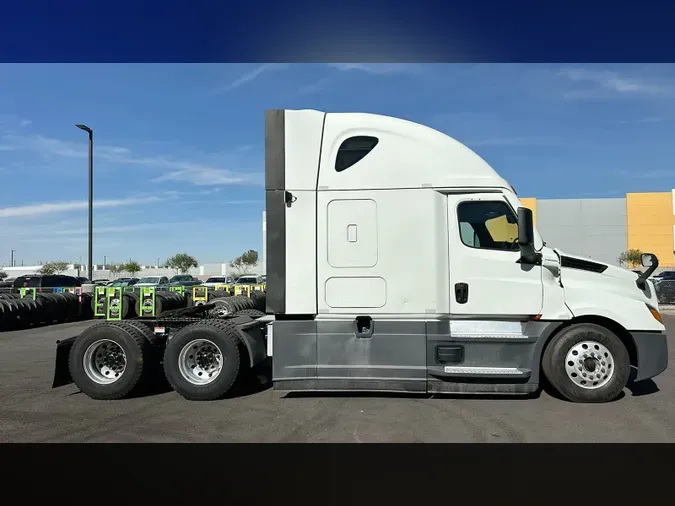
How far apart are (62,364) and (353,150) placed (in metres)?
5.22

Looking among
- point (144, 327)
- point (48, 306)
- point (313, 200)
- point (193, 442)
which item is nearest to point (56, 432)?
point (193, 442)

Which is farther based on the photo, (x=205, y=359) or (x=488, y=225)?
(x=205, y=359)

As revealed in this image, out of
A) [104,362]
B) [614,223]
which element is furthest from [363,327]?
[614,223]

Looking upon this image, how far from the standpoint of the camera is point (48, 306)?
754 inches

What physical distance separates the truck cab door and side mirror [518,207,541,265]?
0.08 metres

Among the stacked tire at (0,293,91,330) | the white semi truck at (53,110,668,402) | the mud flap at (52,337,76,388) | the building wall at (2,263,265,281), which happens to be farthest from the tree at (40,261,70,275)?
the white semi truck at (53,110,668,402)

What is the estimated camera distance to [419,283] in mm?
7066

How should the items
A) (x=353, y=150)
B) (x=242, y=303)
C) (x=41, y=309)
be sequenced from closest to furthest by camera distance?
A: (x=353, y=150)
(x=242, y=303)
(x=41, y=309)

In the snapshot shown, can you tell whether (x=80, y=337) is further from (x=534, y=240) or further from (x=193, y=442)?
(x=534, y=240)

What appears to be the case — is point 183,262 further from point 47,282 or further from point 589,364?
point 589,364

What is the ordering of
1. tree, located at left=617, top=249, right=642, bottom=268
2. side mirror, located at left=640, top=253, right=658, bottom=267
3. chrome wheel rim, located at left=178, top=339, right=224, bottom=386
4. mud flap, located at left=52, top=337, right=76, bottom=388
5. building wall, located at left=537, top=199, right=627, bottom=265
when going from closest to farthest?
side mirror, located at left=640, top=253, right=658, bottom=267 < chrome wheel rim, located at left=178, top=339, right=224, bottom=386 < mud flap, located at left=52, top=337, right=76, bottom=388 < tree, located at left=617, top=249, right=642, bottom=268 < building wall, located at left=537, top=199, right=627, bottom=265

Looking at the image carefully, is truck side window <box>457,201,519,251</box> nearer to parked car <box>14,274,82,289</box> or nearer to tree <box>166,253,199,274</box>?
parked car <box>14,274,82,289</box>

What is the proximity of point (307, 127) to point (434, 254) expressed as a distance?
2.38 m

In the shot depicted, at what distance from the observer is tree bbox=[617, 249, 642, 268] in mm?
52325
